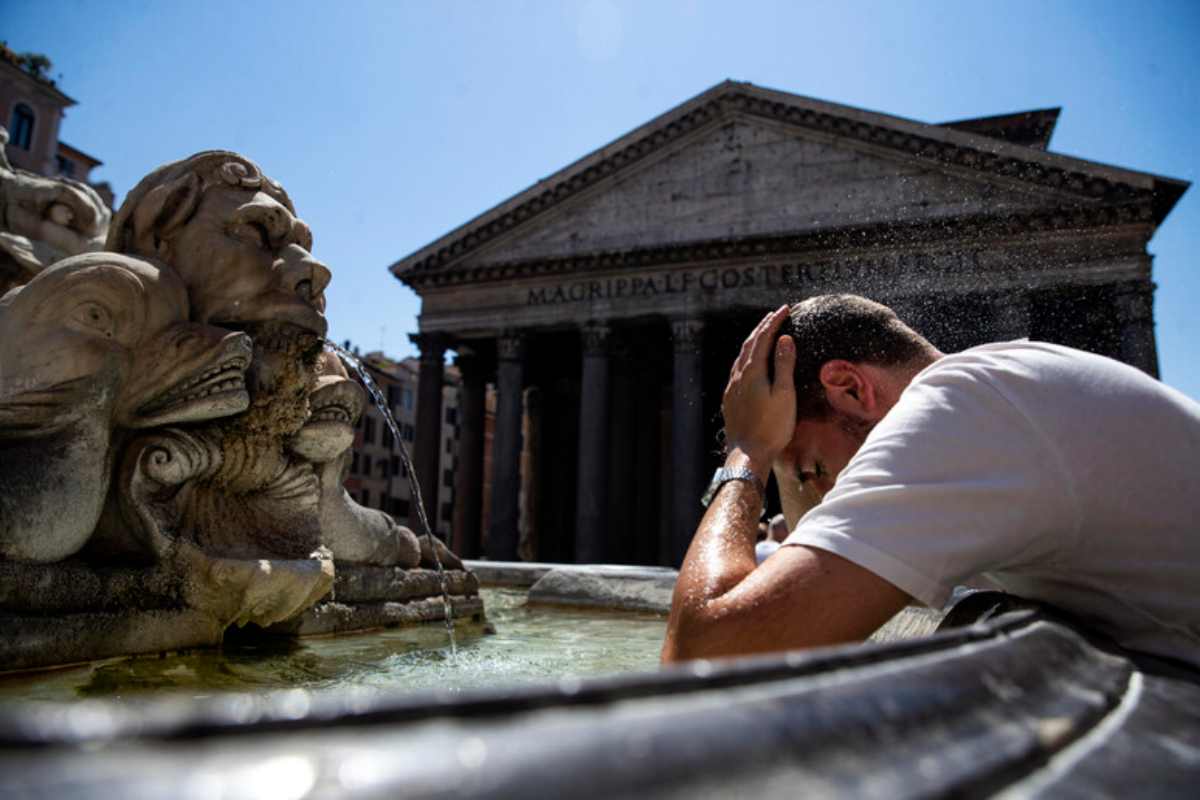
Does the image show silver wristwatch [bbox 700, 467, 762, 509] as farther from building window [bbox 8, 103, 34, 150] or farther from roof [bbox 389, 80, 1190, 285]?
building window [bbox 8, 103, 34, 150]

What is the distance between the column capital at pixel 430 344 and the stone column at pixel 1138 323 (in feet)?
55.2

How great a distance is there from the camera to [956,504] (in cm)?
117

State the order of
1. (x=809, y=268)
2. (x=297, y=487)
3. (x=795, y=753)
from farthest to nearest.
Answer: (x=809, y=268)
(x=297, y=487)
(x=795, y=753)

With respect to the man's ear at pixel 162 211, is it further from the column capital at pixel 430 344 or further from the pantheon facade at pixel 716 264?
the column capital at pixel 430 344

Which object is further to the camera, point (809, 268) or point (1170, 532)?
point (809, 268)

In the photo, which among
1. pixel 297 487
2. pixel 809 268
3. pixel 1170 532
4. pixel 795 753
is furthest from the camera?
pixel 809 268

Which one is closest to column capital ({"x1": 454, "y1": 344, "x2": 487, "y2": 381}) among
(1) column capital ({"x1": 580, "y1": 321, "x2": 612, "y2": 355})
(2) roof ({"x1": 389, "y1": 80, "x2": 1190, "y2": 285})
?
(2) roof ({"x1": 389, "y1": 80, "x2": 1190, "y2": 285})

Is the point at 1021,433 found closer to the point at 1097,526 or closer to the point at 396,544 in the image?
the point at 1097,526

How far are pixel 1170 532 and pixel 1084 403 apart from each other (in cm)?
23

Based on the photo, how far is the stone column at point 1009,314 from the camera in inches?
653

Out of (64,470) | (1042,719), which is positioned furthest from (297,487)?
(1042,719)

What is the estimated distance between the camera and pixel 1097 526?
1.19m

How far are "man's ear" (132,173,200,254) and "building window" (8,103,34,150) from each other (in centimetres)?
3739

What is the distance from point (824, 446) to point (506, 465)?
19.5 metres
